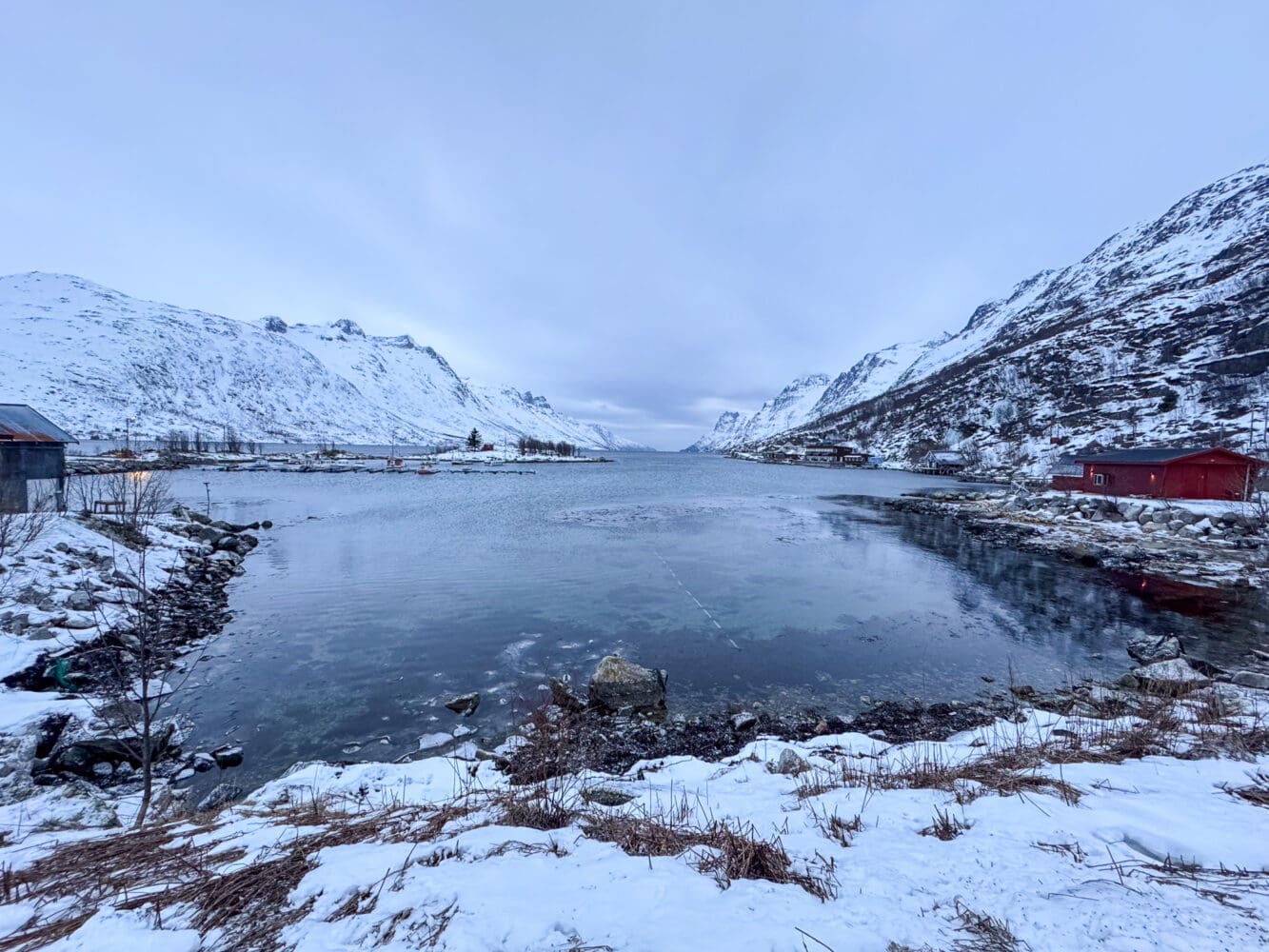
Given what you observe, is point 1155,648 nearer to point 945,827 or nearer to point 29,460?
point 945,827

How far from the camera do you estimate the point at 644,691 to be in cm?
1071

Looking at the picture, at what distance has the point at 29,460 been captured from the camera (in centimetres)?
1888

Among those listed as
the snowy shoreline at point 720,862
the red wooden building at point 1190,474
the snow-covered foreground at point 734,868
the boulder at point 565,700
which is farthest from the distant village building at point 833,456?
the snow-covered foreground at point 734,868

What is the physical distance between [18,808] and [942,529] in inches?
1598

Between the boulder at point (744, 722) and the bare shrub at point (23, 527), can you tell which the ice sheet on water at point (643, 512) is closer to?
the boulder at point (744, 722)

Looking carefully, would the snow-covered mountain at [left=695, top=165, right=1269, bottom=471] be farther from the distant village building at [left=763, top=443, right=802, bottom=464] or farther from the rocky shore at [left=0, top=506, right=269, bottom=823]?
the rocky shore at [left=0, top=506, right=269, bottom=823]

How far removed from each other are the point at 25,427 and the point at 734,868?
1157 inches

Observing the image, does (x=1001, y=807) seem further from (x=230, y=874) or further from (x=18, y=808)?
(x=18, y=808)

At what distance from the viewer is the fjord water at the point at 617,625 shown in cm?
1071

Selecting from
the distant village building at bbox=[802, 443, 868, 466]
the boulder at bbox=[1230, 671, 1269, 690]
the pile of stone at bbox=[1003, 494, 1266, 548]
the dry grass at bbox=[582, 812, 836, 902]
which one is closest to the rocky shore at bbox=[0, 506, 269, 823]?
the dry grass at bbox=[582, 812, 836, 902]

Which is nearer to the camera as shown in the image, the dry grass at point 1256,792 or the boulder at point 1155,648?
the dry grass at point 1256,792

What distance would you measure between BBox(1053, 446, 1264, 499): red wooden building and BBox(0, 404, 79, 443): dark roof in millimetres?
61724

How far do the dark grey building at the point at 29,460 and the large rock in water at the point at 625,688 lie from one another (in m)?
21.1

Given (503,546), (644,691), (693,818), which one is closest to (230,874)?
(693,818)
